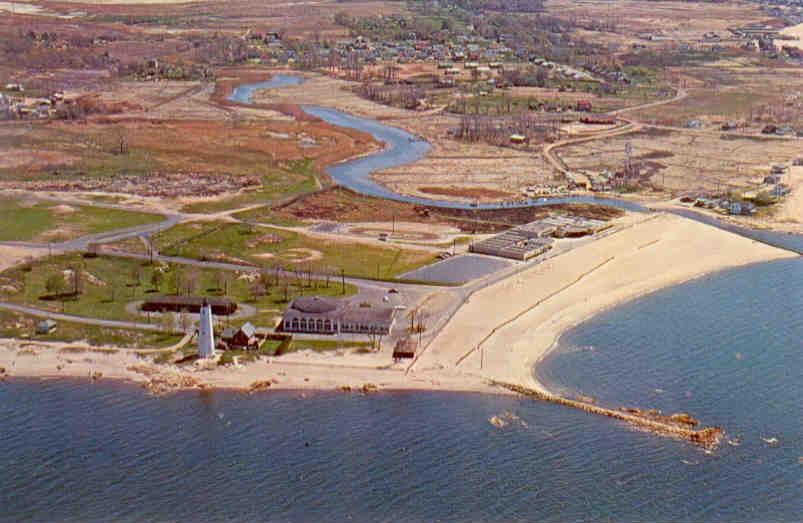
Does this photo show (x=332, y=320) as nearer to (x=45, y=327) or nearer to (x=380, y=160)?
(x=45, y=327)

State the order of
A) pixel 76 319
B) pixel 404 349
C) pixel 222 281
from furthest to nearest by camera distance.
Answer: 1. pixel 222 281
2. pixel 76 319
3. pixel 404 349

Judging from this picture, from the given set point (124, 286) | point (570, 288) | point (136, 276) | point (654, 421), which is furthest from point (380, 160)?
point (654, 421)

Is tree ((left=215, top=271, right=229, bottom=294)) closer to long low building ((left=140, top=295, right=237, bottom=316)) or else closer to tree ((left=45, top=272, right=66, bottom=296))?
long low building ((left=140, top=295, right=237, bottom=316))

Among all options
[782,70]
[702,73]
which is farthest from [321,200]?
[782,70]

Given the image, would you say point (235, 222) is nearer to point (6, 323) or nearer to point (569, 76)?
point (6, 323)

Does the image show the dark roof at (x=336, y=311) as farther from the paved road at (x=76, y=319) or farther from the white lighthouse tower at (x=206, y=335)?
the paved road at (x=76, y=319)

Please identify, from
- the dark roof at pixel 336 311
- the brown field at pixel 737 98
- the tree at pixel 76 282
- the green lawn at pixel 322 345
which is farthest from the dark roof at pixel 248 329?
the brown field at pixel 737 98
